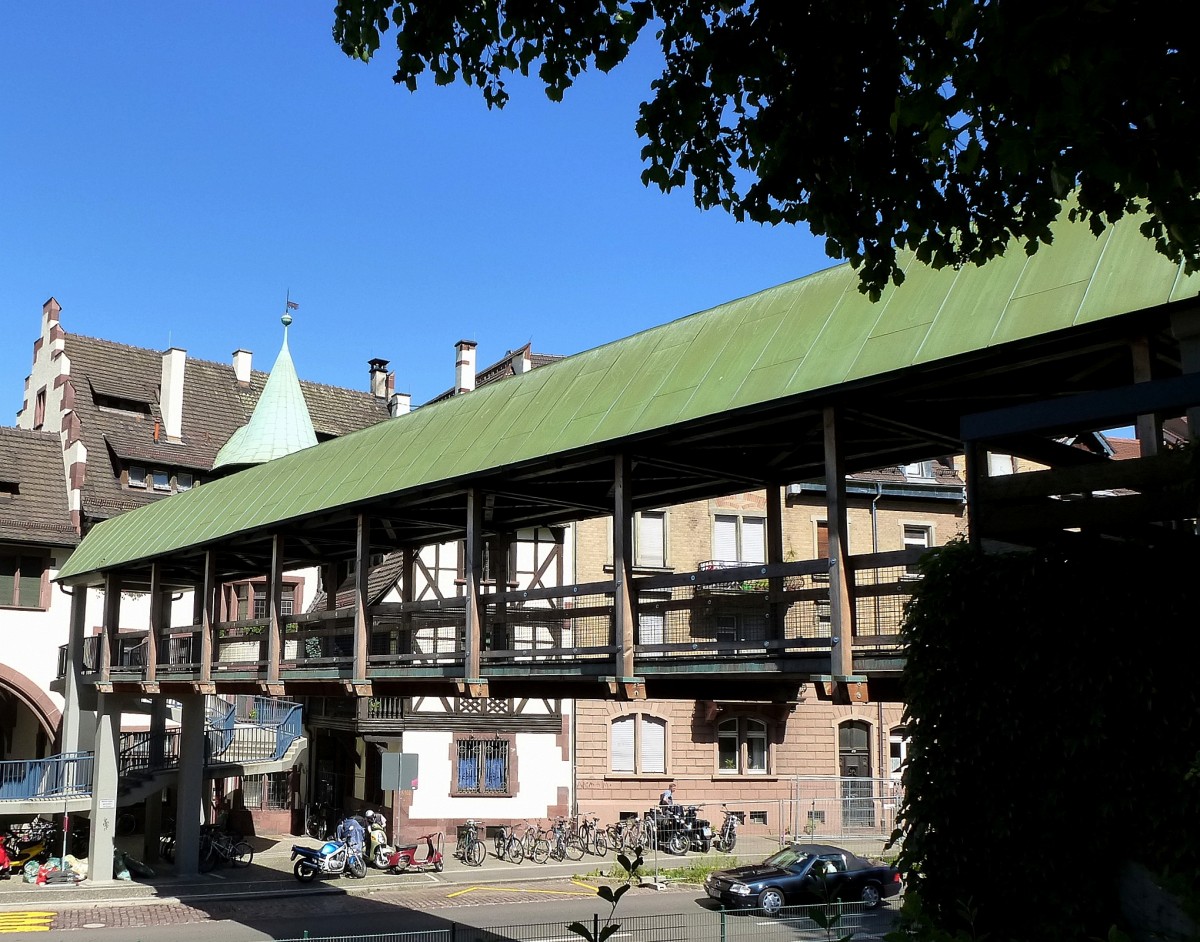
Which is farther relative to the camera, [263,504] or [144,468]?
[144,468]

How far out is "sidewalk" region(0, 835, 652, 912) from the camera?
2567 cm

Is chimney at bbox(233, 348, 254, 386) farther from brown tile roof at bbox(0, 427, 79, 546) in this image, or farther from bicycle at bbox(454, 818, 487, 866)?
bicycle at bbox(454, 818, 487, 866)

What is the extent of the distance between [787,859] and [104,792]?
46.6 feet

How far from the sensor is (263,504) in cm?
2248

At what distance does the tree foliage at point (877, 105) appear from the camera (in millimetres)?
6762

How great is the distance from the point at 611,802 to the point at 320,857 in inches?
377

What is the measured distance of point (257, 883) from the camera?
27859 millimetres

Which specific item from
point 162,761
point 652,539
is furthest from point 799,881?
point 162,761

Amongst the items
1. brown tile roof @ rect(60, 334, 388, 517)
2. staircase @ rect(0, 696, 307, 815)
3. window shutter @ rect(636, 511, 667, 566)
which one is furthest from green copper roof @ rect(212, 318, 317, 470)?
window shutter @ rect(636, 511, 667, 566)

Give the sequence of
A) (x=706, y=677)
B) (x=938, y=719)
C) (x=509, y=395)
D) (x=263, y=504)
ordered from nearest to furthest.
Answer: (x=938, y=719) → (x=706, y=677) → (x=509, y=395) → (x=263, y=504)

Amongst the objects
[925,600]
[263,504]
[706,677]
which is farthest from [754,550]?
[925,600]

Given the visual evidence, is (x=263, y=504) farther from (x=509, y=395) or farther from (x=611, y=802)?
(x=611, y=802)

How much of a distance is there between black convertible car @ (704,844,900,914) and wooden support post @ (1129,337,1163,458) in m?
15.5

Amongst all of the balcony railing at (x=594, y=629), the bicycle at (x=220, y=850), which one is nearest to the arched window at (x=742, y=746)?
the balcony railing at (x=594, y=629)
